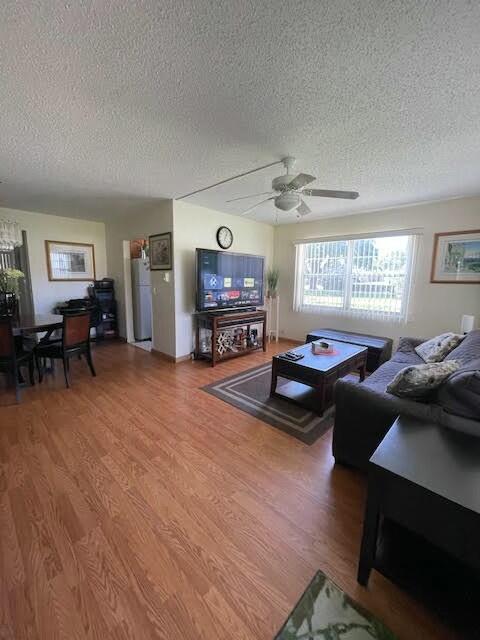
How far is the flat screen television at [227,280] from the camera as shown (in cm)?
385

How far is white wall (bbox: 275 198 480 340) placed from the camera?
3482 millimetres

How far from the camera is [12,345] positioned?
2.64 metres

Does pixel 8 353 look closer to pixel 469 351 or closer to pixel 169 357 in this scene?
pixel 169 357

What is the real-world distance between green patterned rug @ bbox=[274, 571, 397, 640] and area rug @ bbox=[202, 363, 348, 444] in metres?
1.08

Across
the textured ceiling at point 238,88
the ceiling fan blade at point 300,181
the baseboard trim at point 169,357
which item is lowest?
the baseboard trim at point 169,357

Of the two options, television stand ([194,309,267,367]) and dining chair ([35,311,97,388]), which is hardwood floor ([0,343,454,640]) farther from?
television stand ([194,309,267,367])

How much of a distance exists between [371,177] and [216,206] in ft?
7.00

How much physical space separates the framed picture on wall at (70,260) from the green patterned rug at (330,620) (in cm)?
540

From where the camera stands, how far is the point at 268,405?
106 inches

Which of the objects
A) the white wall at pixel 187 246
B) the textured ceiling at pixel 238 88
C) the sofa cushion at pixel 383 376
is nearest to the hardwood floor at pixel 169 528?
the sofa cushion at pixel 383 376

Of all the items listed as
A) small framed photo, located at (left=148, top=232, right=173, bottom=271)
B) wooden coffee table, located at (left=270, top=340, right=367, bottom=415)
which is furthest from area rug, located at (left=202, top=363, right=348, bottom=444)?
small framed photo, located at (left=148, top=232, right=173, bottom=271)

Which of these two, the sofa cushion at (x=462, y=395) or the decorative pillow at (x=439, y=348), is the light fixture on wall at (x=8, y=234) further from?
the decorative pillow at (x=439, y=348)

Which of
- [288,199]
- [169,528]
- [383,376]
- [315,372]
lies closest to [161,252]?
[288,199]

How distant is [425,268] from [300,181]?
2.77 m
